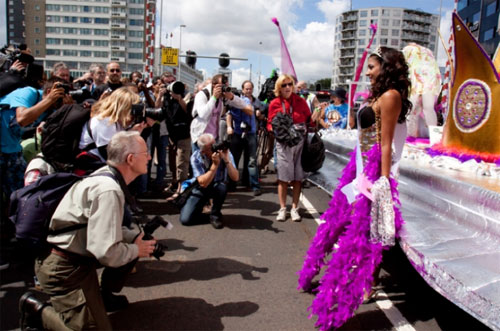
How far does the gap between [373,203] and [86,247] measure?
6.28 feet

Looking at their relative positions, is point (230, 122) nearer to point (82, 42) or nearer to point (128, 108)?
point (128, 108)

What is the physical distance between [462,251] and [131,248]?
2.42 metres

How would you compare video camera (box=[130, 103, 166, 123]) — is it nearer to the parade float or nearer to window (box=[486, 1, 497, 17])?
the parade float

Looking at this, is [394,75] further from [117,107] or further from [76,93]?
[76,93]

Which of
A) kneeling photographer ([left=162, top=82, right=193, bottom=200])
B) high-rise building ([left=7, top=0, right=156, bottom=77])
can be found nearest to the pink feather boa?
kneeling photographer ([left=162, top=82, right=193, bottom=200])

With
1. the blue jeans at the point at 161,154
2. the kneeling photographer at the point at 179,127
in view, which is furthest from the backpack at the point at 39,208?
the blue jeans at the point at 161,154

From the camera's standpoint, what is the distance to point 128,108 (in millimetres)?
3871

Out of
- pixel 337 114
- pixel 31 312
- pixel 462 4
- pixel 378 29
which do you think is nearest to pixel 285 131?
pixel 31 312

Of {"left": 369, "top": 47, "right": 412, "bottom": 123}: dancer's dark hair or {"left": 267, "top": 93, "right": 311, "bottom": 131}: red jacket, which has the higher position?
{"left": 369, "top": 47, "right": 412, "bottom": 123}: dancer's dark hair

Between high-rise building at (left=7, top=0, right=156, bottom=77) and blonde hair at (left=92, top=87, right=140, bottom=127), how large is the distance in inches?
4540

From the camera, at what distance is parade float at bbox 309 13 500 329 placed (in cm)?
265

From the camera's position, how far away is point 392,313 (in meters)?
3.18

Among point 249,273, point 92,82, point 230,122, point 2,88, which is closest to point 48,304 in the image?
point 249,273

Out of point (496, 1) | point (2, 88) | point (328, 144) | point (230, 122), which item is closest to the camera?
point (2, 88)
